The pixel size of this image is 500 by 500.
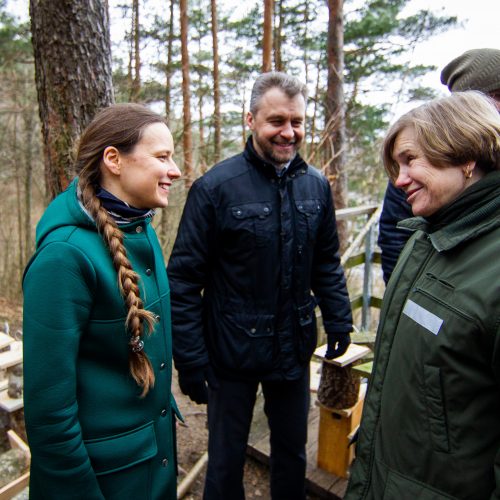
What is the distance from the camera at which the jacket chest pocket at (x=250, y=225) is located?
198 cm

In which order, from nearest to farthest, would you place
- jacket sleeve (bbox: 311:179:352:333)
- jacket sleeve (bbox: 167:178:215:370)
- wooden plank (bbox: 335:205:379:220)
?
jacket sleeve (bbox: 167:178:215:370), jacket sleeve (bbox: 311:179:352:333), wooden plank (bbox: 335:205:379:220)

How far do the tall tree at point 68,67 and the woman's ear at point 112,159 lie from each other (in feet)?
3.51

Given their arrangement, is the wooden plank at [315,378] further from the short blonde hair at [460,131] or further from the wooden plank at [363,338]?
the short blonde hair at [460,131]

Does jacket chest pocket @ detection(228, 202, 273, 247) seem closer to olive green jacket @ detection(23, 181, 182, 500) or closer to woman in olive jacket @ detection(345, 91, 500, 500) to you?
olive green jacket @ detection(23, 181, 182, 500)

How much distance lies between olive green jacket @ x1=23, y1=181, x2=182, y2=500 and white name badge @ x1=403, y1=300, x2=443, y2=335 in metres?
0.83

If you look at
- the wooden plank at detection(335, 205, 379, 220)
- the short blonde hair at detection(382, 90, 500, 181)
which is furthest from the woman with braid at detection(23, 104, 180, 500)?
the wooden plank at detection(335, 205, 379, 220)

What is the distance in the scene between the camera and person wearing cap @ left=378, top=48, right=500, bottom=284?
1.81 metres

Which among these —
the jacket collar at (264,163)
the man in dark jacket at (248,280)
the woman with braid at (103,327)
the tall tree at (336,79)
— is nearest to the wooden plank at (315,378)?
the man in dark jacket at (248,280)

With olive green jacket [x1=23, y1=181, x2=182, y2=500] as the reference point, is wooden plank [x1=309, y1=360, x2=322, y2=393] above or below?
below

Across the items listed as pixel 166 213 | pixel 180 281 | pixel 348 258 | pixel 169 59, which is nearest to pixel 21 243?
pixel 166 213

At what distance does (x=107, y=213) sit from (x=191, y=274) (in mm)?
707

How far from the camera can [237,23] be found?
984 centimetres

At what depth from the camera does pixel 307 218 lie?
211 cm

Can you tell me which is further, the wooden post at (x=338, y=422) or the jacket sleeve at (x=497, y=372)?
the wooden post at (x=338, y=422)
